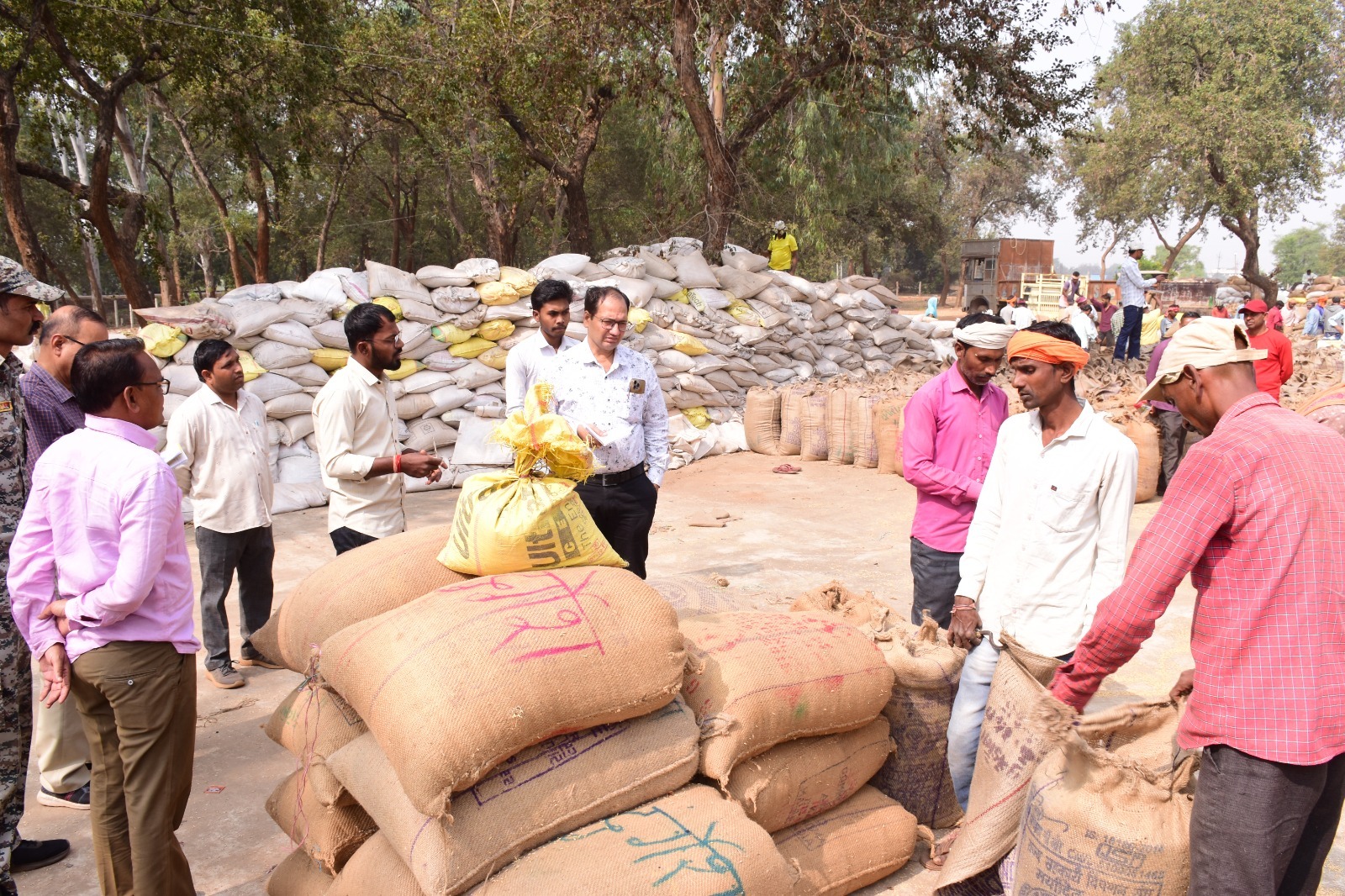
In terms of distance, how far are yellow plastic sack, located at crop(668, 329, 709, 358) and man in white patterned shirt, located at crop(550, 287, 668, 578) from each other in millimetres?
5720

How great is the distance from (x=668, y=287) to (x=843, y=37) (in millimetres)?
4276

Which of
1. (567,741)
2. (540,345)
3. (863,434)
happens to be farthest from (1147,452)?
(567,741)

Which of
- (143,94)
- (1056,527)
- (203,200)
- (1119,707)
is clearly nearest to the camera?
(1119,707)

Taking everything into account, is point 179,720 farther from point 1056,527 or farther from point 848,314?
point 848,314

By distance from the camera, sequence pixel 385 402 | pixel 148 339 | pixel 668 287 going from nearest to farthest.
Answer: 1. pixel 385 402
2. pixel 148 339
3. pixel 668 287

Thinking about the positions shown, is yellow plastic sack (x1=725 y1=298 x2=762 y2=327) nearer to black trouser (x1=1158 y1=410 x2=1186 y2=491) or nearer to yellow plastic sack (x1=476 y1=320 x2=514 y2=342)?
yellow plastic sack (x1=476 y1=320 x2=514 y2=342)

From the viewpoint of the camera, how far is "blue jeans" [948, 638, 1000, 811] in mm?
2643

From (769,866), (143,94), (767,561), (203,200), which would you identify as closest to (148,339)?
(767,561)

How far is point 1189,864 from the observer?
198cm

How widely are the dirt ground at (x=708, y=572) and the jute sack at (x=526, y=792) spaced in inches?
36.6

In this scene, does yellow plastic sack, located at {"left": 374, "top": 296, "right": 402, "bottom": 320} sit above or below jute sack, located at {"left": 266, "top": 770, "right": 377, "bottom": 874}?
above

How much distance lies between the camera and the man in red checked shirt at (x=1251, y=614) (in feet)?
5.61

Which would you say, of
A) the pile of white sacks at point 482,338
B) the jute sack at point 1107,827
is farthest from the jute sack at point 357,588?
the pile of white sacks at point 482,338

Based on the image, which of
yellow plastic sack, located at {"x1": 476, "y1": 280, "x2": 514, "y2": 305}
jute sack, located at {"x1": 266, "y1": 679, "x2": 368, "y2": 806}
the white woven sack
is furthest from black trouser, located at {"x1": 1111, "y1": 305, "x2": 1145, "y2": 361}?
jute sack, located at {"x1": 266, "y1": 679, "x2": 368, "y2": 806}
